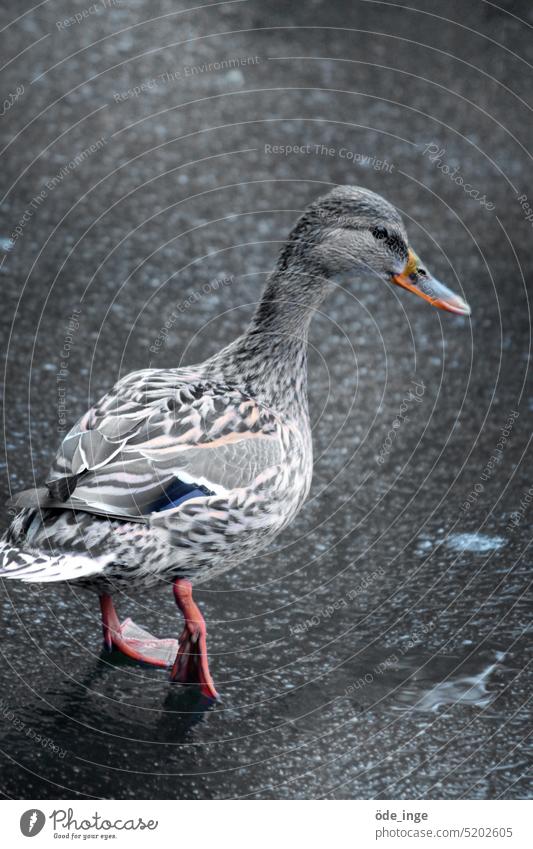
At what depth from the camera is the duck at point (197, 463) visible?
10.4 feet

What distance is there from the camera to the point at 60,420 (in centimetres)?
466

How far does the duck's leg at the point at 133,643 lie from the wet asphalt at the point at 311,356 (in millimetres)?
52

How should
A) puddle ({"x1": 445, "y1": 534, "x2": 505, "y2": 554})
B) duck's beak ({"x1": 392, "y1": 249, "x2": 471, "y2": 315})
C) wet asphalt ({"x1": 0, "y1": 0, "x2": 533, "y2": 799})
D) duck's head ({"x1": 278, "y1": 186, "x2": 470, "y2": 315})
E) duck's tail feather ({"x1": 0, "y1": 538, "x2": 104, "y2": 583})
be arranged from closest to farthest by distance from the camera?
duck's tail feather ({"x1": 0, "y1": 538, "x2": 104, "y2": 583}) < wet asphalt ({"x1": 0, "y1": 0, "x2": 533, "y2": 799}) < duck's head ({"x1": 278, "y1": 186, "x2": 470, "y2": 315}) < duck's beak ({"x1": 392, "y1": 249, "x2": 471, "y2": 315}) < puddle ({"x1": 445, "y1": 534, "x2": 505, "y2": 554})

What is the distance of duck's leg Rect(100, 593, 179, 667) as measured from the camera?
347 centimetres

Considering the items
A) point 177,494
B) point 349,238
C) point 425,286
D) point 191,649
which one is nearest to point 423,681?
point 191,649

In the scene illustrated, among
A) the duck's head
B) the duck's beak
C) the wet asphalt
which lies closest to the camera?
the wet asphalt

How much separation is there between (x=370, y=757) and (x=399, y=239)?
151 cm

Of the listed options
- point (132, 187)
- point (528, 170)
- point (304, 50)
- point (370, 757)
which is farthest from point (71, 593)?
point (304, 50)

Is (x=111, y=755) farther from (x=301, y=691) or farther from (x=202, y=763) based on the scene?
(x=301, y=691)

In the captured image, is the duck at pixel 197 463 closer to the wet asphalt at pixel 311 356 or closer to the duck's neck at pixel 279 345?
the duck's neck at pixel 279 345

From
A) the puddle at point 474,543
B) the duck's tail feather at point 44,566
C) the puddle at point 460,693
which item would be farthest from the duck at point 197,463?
the puddle at point 474,543

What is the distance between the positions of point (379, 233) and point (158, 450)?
38.9 inches

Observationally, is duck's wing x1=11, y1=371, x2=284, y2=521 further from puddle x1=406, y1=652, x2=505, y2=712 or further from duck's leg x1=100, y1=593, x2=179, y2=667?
puddle x1=406, y1=652, x2=505, y2=712

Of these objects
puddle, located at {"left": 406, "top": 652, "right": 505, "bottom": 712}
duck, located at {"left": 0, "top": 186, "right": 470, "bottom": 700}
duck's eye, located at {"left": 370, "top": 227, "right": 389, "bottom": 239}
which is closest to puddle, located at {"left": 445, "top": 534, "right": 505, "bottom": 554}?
puddle, located at {"left": 406, "top": 652, "right": 505, "bottom": 712}
